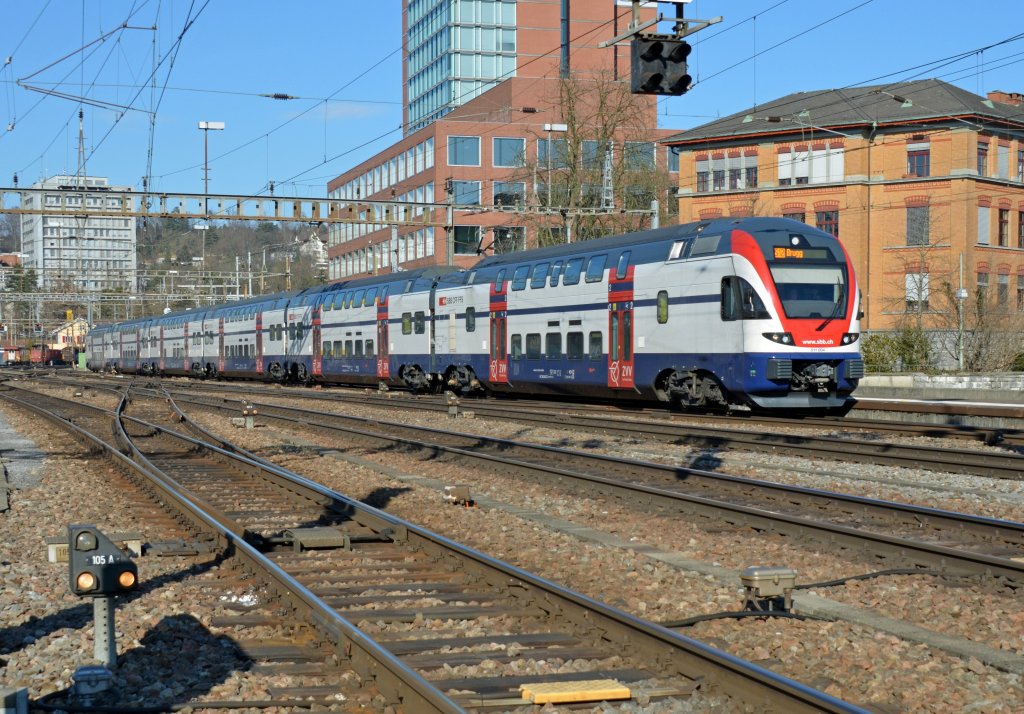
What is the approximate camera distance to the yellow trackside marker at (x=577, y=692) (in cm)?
573

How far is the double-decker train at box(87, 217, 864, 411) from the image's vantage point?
70.4 feet

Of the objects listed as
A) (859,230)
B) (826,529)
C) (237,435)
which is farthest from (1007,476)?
(859,230)

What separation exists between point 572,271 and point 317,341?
20.0 meters

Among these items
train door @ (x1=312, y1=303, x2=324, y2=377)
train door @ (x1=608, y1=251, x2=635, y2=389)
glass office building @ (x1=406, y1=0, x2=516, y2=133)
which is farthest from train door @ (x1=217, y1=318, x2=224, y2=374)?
train door @ (x1=608, y1=251, x2=635, y2=389)

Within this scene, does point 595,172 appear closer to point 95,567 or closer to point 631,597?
point 631,597

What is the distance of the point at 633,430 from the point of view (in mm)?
20312

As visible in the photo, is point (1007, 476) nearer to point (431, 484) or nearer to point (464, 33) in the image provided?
point (431, 484)

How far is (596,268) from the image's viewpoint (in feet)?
85.9

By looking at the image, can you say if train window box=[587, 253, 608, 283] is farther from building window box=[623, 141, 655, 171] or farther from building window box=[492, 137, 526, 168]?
building window box=[492, 137, 526, 168]

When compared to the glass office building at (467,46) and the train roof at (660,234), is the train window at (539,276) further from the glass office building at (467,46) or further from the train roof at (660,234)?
the glass office building at (467,46)

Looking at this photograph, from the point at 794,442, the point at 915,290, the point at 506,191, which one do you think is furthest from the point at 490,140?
the point at 794,442

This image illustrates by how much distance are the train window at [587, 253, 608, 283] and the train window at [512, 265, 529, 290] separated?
121 inches

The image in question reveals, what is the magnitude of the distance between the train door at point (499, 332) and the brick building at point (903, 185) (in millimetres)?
26293

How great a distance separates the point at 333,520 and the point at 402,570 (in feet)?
8.74
